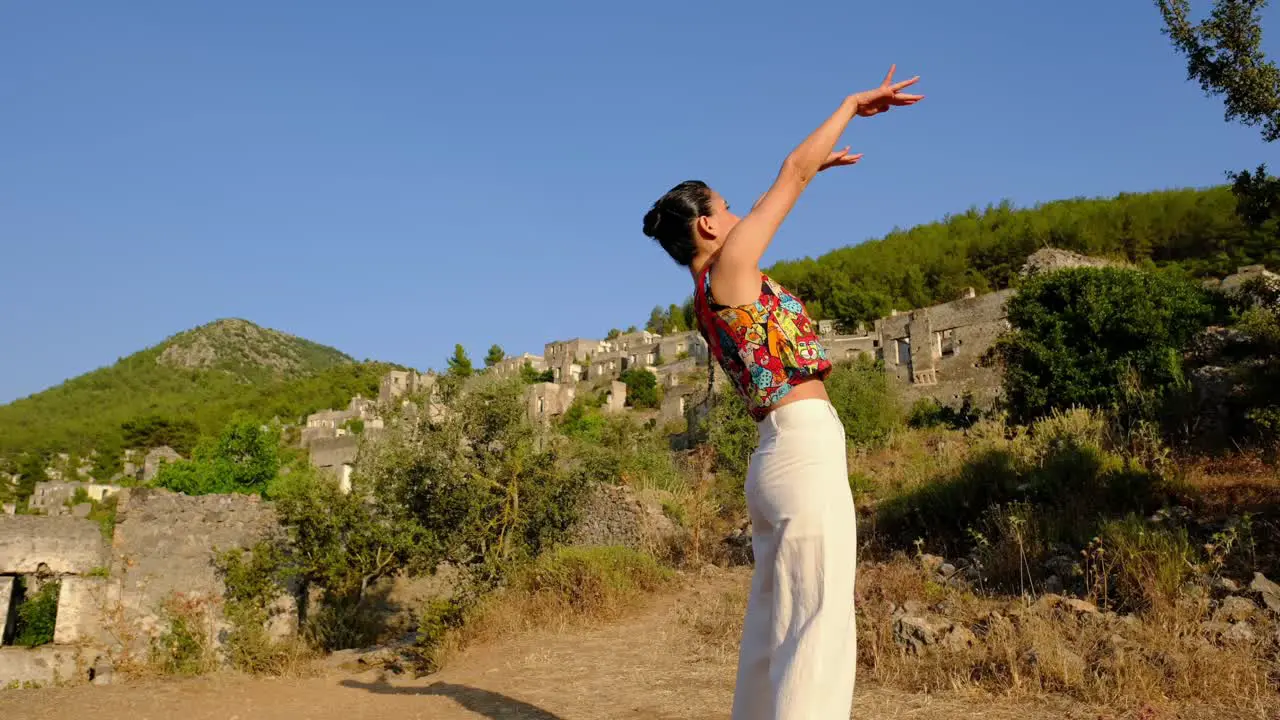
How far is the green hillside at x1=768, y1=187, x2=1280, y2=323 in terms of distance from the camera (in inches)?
2057

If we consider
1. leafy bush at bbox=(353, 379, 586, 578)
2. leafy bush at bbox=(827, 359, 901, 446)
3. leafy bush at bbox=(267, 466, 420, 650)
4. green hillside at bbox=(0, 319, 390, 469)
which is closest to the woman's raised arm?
leafy bush at bbox=(353, 379, 586, 578)

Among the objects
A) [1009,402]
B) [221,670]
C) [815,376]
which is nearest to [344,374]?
[1009,402]

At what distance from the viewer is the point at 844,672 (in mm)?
2900

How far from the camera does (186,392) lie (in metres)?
94.5

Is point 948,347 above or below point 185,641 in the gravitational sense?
above

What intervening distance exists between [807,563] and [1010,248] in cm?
6570

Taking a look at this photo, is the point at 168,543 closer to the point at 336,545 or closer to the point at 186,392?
the point at 336,545

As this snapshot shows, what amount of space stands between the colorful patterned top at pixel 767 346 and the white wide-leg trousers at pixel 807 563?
3.7 inches

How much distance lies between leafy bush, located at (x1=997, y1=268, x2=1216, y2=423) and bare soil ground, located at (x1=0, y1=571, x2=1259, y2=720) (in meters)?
14.1

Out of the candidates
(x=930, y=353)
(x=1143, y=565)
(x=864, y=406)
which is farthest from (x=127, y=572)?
(x=930, y=353)

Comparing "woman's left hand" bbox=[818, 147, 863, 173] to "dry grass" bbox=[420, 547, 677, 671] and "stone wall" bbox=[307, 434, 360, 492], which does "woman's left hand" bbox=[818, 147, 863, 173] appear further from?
"stone wall" bbox=[307, 434, 360, 492]

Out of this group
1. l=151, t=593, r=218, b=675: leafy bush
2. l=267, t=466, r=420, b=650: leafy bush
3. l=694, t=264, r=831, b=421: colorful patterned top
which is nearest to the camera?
l=694, t=264, r=831, b=421: colorful patterned top

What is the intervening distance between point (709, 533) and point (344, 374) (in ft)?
304

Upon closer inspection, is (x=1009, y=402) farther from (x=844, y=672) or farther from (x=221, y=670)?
(x=844, y=672)
